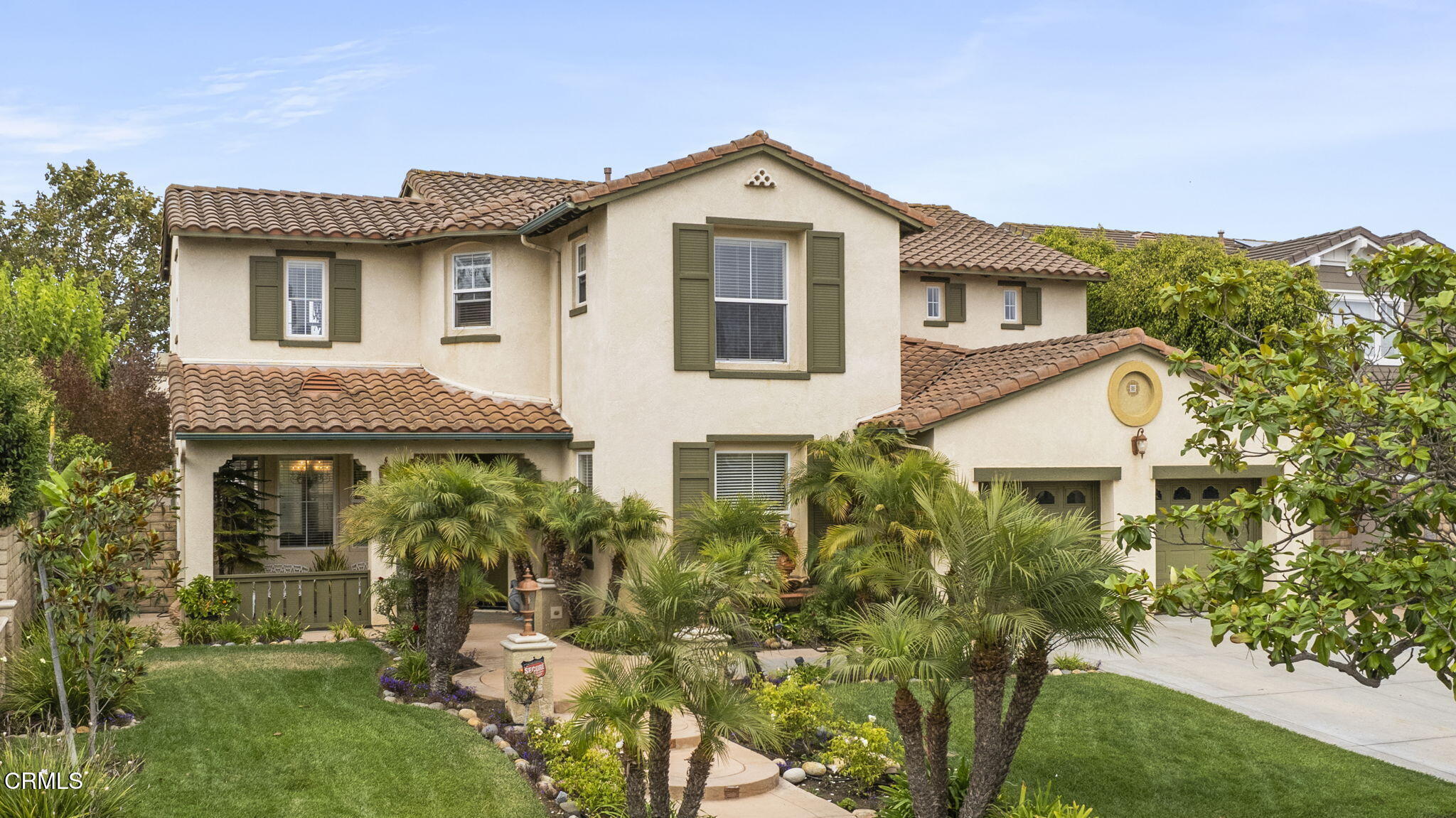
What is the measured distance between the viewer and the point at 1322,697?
45.9 feet

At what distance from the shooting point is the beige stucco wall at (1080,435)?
1788cm

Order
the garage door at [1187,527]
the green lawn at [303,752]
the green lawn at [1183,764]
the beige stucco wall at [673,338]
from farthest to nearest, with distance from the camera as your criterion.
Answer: the garage door at [1187,527]
the beige stucco wall at [673,338]
the green lawn at [1183,764]
the green lawn at [303,752]

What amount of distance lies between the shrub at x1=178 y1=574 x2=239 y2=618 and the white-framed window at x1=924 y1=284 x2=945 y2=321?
13.5 meters

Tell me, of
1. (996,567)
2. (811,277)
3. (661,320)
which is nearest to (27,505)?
(661,320)

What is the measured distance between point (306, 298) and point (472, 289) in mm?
2878

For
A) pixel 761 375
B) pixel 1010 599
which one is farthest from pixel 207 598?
pixel 1010 599

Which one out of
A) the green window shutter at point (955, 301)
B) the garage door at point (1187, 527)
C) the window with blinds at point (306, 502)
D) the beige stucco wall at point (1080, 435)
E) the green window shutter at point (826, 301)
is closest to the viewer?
the beige stucco wall at point (1080, 435)

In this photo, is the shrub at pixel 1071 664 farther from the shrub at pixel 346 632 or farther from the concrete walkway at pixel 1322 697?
the shrub at pixel 346 632

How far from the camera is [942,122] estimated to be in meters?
20.2

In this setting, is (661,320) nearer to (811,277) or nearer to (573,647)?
(811,277)

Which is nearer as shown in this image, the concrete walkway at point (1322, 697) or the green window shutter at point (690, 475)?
the concrete walkway at point (1322, 697)

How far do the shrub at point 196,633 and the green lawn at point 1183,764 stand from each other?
8809 millimetres

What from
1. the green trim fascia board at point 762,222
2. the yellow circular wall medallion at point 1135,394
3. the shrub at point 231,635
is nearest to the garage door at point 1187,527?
the yellow circular wall medallion at point 1135,394

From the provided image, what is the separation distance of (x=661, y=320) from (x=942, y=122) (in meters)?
6.23
